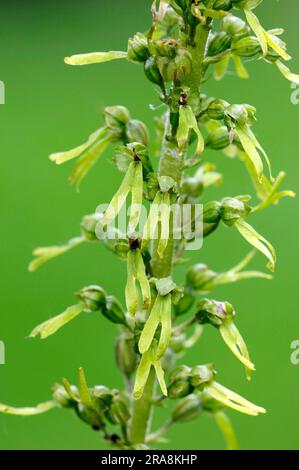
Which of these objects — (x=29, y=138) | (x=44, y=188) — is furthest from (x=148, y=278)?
(x=29, y=138)

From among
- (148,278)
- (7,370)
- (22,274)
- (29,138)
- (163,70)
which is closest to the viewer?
(163,70)

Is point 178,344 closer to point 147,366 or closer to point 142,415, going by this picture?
point 142,415

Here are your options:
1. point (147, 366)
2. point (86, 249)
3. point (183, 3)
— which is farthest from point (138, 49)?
point (86, 249)

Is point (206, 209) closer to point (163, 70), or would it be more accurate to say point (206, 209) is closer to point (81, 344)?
point (163, 70)

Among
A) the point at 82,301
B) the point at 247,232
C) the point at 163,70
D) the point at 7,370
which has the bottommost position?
the point at 7,370

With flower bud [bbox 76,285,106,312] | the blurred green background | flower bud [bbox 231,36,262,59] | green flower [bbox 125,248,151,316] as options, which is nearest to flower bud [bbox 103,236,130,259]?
green flower [bbox 125,248,151,316]

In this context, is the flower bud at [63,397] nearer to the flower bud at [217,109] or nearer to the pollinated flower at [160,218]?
the pollinated flower at [160,218]
